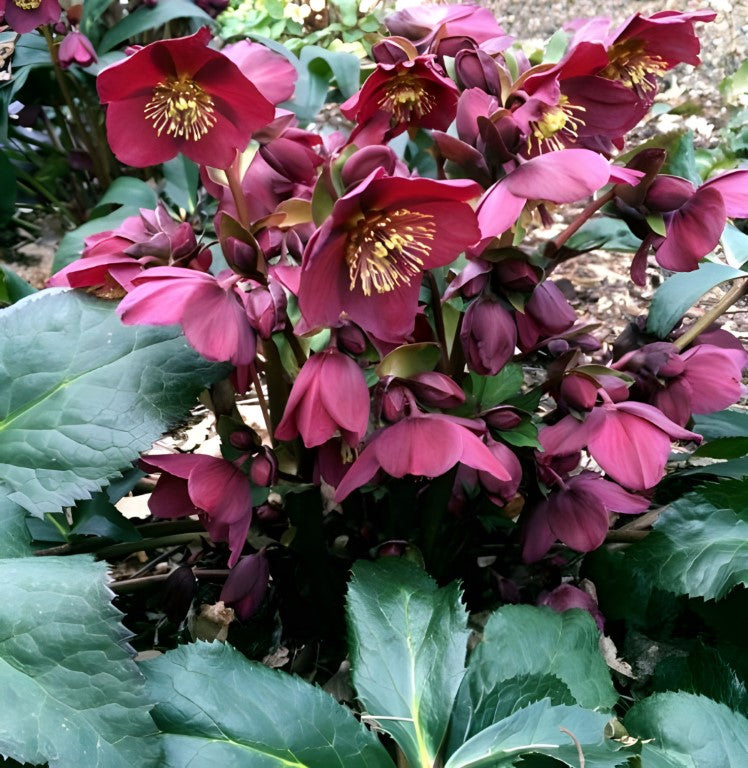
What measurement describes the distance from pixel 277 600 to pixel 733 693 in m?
0.44

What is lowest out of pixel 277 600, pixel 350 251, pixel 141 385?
pixel 277 600

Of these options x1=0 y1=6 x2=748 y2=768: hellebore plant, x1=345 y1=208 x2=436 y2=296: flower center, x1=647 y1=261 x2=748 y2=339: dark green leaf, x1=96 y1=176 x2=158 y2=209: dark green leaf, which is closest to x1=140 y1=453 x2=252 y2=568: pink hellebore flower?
x1=0 y1=6 x2=748 y2=768: hellebore plant

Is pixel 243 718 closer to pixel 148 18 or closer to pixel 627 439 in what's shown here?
pixel 627 439

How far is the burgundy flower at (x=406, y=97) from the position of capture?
1.97ft

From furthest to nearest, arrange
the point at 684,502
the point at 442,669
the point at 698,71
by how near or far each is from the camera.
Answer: the point at 698,71
the point at 684,502
the point at 442,669

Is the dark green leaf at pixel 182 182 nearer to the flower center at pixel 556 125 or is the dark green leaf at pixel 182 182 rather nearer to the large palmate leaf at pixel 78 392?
the large palmate leaf at pixel 78 392

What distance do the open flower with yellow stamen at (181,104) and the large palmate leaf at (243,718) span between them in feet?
1.29

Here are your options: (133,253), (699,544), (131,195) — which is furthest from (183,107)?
(131,195)

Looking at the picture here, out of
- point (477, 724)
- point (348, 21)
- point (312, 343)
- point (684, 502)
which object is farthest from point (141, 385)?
point (348, 21)

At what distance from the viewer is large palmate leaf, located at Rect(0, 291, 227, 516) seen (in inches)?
24.5

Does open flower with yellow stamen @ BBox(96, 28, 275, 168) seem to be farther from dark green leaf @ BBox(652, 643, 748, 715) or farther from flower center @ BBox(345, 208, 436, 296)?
dark green leaf @ BBox(652, 643, 748, 715)

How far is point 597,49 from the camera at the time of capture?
0.57m

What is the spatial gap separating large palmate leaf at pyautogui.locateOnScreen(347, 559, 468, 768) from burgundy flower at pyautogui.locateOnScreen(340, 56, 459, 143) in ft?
1.22

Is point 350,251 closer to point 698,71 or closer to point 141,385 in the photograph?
point 141,385
